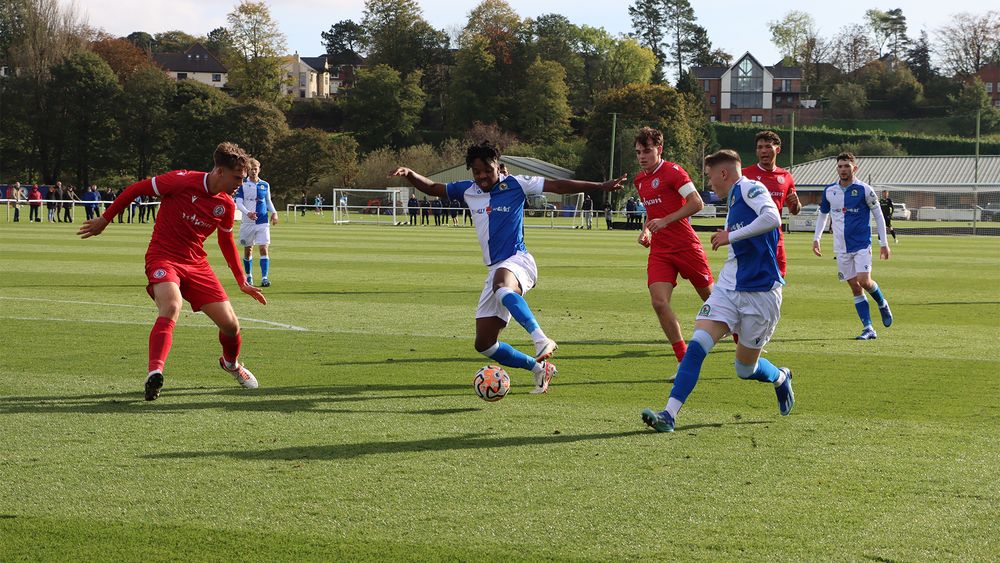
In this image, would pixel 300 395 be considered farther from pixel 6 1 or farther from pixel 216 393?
pixel 6 1

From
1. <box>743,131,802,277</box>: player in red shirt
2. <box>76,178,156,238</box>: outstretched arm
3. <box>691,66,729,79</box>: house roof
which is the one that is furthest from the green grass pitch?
<box>691,66,729,79</box>: house roof

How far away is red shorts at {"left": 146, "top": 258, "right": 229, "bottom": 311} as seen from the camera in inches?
318

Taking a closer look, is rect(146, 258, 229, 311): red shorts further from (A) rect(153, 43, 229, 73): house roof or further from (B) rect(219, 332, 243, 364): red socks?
(A) rect(153, 43, 229, 73): house roof

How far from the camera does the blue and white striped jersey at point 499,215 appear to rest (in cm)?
873

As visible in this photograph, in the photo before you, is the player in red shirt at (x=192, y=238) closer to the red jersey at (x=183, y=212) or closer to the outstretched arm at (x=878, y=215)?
the red jersey at (x=183, y=212)

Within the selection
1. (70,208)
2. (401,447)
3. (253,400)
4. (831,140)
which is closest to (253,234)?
(253,400)

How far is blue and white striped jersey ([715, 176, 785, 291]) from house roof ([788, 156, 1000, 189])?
274 feet

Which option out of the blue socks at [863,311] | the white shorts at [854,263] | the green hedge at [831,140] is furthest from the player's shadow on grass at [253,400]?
the green hedge at [831,140]

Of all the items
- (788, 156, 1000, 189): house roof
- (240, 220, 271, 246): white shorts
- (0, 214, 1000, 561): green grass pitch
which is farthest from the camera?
(788, 156, 1000, 189): house roof

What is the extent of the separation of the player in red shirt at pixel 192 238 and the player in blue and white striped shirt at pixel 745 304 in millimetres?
3500

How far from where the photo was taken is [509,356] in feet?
27.3

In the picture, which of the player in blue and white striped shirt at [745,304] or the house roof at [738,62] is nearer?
the player in blue and white striped shirt at [745,304]

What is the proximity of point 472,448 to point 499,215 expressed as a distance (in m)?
2.83

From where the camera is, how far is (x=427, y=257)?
26.5 metres
